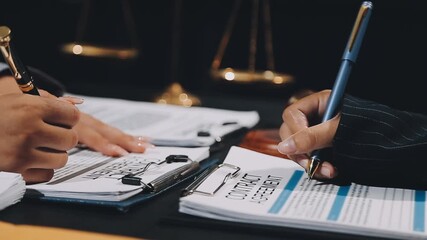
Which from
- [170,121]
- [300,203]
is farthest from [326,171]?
[170,121]

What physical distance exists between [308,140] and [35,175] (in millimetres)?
318

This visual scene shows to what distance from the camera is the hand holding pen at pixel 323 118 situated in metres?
0.82

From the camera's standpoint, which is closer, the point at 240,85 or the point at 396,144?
the point at 396,144

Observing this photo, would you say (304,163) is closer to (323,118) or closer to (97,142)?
(323,118)

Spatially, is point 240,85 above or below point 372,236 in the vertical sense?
below

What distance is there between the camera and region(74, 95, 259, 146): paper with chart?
108 cm

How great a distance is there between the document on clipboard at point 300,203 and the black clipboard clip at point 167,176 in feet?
0.13

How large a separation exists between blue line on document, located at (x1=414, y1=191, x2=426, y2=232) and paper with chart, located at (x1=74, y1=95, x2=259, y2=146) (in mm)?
365

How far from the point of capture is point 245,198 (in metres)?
0.74

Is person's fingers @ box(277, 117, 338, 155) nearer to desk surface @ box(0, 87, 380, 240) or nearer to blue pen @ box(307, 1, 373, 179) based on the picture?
blue pen @ box(307, 1, 373, 179)

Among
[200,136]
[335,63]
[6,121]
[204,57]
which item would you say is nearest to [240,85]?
[204,57]

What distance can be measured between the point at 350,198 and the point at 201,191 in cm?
16

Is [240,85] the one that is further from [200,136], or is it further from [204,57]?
[200,136]

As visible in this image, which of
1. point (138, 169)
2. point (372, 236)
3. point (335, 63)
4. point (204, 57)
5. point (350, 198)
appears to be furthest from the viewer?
point (204, 57)
